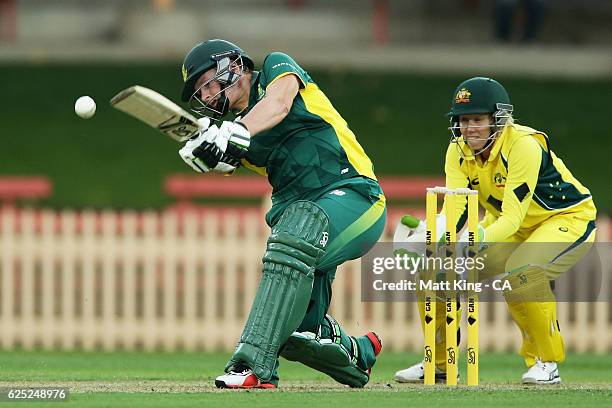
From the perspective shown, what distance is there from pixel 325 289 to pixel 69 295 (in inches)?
188

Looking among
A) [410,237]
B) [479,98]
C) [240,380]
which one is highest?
[479,98]

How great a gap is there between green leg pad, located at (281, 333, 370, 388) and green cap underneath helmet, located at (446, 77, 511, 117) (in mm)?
1422

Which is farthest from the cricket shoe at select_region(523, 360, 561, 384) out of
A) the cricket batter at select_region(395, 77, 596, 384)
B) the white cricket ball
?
the white cricket ball

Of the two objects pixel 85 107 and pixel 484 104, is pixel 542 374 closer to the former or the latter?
pixel 484 104

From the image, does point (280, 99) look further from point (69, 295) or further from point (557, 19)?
point (557, 19)

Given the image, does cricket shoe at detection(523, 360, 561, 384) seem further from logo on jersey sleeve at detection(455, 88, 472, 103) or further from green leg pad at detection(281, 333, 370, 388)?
logo on jersey sleeve at detection(455, 88, 472, 103)

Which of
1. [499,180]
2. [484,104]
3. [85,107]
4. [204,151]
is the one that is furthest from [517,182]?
[85,107]

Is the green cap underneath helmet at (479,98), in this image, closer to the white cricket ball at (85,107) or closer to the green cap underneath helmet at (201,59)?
the green cap underneath helmet at (201,59)

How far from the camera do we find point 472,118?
730 cm

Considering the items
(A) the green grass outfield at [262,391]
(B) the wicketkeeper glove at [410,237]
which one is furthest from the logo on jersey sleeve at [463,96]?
(A) the green grass outfield at [262,391]

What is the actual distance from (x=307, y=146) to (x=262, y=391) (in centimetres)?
123

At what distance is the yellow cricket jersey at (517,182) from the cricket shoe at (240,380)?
1.46 m

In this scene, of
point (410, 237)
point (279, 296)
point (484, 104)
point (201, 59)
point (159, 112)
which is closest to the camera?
point (159, 112)

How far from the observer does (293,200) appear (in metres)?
6.80
